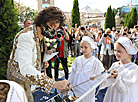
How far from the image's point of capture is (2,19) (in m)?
4.08

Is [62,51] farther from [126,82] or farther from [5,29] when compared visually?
[126,82]

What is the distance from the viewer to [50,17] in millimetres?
1742

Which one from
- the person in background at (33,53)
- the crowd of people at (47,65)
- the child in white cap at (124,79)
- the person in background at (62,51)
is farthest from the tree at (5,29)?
the child in white cap at (124,79)

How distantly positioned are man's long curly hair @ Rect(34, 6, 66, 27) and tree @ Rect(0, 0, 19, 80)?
2.70m

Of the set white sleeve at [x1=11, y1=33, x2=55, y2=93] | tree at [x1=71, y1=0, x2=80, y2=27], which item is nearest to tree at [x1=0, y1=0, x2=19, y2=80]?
white sleeve at [x1=11, y1=33, x2=55, y2=93]

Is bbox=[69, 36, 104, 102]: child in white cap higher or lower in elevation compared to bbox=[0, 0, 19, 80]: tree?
lower

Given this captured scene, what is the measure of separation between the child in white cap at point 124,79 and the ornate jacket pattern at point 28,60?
1.07 meters

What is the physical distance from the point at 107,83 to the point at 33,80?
4.09 feet

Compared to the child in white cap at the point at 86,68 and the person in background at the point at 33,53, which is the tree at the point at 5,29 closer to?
the child in white cap at the point at 86,68

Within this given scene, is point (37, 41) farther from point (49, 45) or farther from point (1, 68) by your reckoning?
point (1, 68)

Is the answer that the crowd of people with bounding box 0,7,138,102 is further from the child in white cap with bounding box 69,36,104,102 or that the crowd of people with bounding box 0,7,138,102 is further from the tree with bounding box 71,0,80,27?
the tree with bounding box 71,0,80,27

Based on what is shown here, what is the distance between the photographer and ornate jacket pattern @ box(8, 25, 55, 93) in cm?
154

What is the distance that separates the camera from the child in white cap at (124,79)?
82.8 inches

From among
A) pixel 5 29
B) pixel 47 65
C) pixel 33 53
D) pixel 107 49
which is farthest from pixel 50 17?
pixel 107 49
